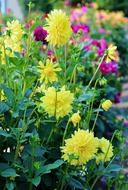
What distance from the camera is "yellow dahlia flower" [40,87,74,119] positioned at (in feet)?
4.90

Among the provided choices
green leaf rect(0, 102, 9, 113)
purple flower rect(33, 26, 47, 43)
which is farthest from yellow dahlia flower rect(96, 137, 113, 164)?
purple flower rect(33, 26, 47, 43)

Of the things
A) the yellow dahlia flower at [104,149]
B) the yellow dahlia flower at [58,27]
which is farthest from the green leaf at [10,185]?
the yellow dahlia flower at [58,27]

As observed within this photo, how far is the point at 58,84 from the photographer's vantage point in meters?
1.91

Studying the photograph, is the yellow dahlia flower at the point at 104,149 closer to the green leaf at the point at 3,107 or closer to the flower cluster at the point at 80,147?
the flower cluster at the point at 80,147

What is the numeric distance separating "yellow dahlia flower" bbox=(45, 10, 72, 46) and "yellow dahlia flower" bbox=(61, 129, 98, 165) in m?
0.33

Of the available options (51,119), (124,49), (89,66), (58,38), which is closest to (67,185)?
(51,119)

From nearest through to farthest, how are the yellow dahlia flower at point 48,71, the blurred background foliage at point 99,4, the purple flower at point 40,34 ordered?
1. the yellow dahlia flower at point 48,71
2. the purple flower at point 40,34
3. the blurred background foliage at point 99,4

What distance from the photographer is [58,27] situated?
163cm

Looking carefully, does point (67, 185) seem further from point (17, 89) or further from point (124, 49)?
point (124, 49)

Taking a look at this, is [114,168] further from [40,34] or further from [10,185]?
[40,34]

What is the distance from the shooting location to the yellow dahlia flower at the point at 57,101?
149 cm

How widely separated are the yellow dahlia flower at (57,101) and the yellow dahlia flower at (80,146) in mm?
87

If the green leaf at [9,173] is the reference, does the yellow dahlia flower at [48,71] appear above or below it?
above

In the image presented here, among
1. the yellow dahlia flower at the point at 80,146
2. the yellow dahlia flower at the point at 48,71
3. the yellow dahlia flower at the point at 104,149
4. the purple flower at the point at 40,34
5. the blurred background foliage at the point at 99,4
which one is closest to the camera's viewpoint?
the yellow dahlia flower at the point at 80,146
